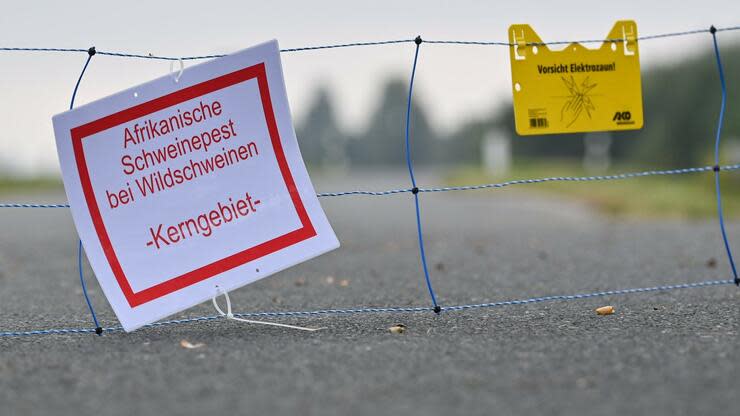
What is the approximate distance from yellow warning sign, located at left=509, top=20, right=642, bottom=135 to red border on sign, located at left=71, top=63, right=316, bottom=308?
132 cm

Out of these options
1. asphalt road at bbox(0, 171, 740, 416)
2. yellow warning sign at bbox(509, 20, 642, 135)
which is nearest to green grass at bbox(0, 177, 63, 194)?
asphalt road at bbox(0, 171, 740, 416)

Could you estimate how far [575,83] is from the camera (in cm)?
496

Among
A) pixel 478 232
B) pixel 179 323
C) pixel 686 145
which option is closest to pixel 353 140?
pixel 686 145

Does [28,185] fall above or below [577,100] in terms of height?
below

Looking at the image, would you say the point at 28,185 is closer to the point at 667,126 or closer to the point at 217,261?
the point at 667,126

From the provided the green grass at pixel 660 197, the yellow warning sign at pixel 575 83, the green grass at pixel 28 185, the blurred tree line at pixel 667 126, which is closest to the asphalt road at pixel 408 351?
the yellow warning sign at pixel 575 83

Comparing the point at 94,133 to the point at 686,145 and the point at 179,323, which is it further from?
the point at 686,145

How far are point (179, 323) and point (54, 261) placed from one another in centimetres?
454

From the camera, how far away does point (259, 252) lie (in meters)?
4.58

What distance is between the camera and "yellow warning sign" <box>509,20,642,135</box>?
16.1 feet

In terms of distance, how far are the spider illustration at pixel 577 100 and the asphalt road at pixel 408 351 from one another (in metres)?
1.11

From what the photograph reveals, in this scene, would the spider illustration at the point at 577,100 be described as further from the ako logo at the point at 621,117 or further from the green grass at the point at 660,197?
the green grass at the point at 660,197

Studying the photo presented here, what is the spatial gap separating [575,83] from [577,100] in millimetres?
96

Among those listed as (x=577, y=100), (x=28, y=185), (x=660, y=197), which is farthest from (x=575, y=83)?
(x=28, y=185)
